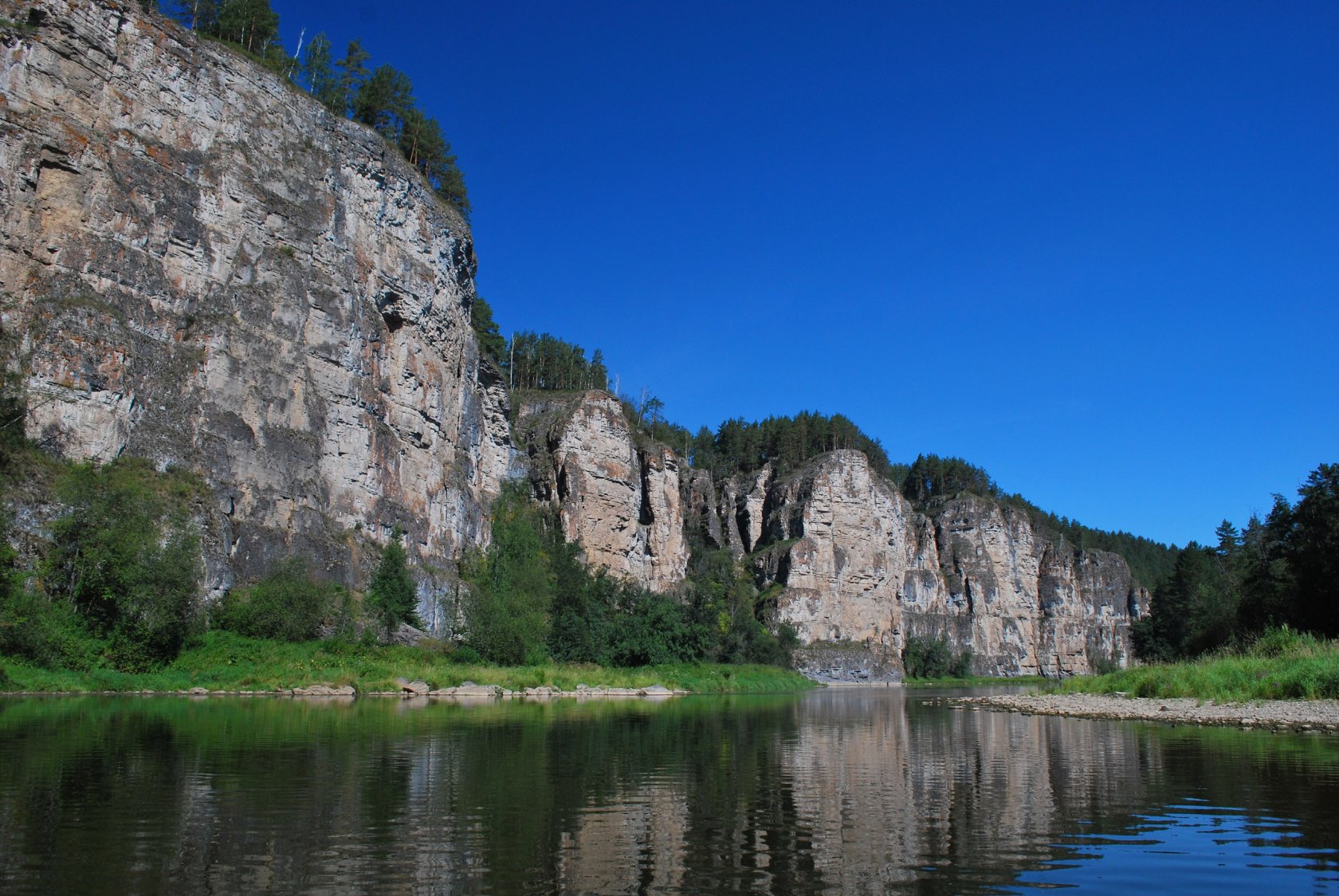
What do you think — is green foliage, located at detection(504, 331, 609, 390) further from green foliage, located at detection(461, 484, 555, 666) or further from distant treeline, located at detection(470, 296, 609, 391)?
green foliage, located at detection(461, 484, 555, 666)

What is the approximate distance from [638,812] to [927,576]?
383 ft

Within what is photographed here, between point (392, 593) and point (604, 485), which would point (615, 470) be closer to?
point (604, 485)

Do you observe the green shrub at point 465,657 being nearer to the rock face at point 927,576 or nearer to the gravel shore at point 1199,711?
the gravel shore at point 1199,711

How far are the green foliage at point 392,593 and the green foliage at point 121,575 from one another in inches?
509

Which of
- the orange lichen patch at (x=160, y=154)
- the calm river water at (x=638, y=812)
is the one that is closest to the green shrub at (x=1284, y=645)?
the calm river water at (x=638, y=812)

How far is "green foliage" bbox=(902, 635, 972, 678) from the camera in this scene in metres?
110

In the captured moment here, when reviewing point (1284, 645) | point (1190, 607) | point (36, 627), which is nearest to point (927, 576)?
point (1190, 607)

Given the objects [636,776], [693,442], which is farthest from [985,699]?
[693,442]

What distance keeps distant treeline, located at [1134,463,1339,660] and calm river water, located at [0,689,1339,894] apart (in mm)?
30013

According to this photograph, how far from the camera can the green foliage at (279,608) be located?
43.0 meters

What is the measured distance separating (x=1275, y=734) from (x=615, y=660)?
47761mm

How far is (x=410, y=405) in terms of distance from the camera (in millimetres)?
65062

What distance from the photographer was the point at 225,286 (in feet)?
171

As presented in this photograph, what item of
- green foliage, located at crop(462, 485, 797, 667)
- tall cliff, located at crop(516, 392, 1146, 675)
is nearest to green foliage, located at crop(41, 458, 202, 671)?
green foliage, located at crop(462, 485, 797, 667)
